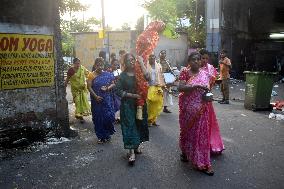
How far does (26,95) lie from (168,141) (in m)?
3.13

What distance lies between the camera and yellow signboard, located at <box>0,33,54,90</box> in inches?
264

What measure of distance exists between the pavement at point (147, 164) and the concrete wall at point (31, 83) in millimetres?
380

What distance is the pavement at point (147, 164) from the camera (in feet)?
16.4

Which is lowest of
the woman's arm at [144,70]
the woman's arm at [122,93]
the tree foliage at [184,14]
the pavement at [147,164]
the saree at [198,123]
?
the pavement at [147,164]

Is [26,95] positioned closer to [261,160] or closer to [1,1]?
[1,1]

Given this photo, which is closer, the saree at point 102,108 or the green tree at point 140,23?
the saree at point 102,108

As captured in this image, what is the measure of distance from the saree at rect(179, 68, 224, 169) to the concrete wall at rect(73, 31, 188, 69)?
19.3 m

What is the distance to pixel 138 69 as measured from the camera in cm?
593

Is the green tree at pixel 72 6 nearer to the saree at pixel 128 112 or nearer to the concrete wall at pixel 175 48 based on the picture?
the saree at pixel 128 112

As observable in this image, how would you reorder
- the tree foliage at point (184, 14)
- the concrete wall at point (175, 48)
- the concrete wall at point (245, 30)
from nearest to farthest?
the concrete wall at point (245, 30) → the concrete wall at point (175, 48) → the tree foliage at point (184, 14)

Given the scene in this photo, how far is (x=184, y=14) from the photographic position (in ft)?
96.9

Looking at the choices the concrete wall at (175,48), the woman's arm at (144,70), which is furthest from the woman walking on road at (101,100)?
the concrete wall at (175,48)

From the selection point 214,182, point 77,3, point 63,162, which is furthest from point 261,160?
point 77,3

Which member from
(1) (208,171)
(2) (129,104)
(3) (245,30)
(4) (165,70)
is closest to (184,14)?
(3) (245,30)
